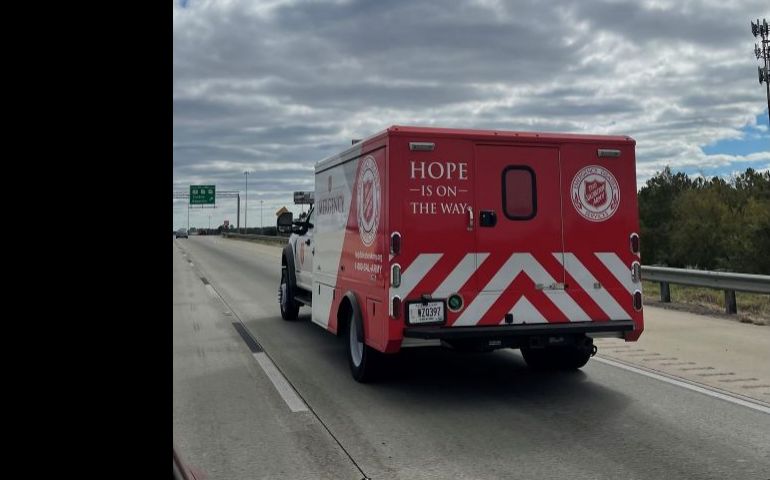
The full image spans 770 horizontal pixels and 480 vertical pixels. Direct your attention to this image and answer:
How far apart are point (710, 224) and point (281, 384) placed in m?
58.0

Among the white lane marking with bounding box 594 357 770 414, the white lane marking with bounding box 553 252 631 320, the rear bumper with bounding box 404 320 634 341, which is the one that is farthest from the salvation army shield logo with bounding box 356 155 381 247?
the white lane marking with bounding box 594 357 770 414

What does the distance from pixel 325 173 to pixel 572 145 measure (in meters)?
3.16

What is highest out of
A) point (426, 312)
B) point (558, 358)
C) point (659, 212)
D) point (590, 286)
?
point (659, 212)

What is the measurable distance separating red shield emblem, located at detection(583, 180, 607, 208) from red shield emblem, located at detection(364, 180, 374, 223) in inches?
82.0

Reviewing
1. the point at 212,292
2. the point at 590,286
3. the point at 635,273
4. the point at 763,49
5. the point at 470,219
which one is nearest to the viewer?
the point at 470,219

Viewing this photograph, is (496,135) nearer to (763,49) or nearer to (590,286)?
(590,286)

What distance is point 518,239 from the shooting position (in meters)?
6.45

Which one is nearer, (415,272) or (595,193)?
(415,272)

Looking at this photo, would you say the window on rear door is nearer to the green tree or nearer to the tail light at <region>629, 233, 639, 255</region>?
the tail light at <region>629, 233, 639, 255</region>

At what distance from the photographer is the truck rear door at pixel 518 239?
6.36 metres

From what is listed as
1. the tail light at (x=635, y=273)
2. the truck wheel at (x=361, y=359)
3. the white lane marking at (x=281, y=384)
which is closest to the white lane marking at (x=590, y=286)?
the tail light at (x=635, y=273)

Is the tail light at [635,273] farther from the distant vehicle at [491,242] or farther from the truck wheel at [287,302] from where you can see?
the truck wheel at [287,302]

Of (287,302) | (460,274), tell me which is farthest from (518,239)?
(287,302)

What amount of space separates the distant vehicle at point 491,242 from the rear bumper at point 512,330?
11 millimetres
